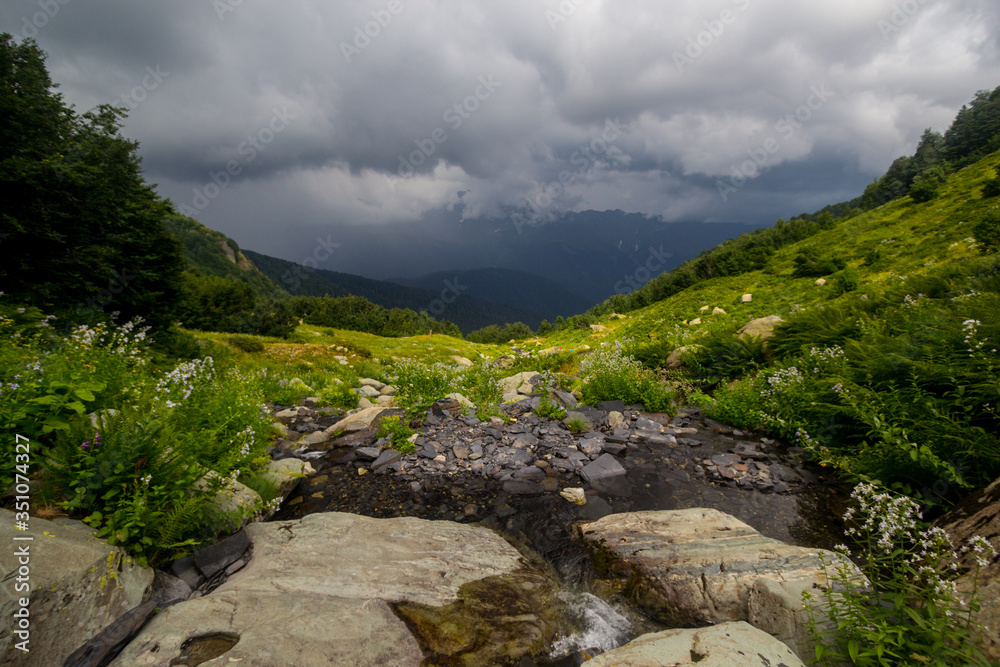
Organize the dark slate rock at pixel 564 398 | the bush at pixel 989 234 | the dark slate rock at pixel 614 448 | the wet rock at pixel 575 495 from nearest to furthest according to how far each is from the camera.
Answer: the wet rock at pixel 575 495 → the dark slate rock at pixel 614 448 → the bush at pixel 989 234 → the dark slate rock at pixel 564 398

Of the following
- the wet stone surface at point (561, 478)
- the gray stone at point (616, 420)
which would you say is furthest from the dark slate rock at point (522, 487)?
the gray stone at point (616, 420)

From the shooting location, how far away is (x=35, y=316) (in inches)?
284

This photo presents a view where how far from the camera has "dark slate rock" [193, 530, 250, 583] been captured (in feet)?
12.2

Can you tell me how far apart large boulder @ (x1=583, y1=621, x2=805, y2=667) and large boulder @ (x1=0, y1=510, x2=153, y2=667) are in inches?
147

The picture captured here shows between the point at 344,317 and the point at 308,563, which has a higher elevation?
the point at 344,317

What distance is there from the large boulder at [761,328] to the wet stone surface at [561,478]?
3.70 meters

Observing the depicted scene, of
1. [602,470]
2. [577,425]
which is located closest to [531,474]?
[602,470]

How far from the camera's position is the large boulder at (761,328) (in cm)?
1084

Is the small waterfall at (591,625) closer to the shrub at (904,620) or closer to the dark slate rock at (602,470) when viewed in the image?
the shrub at (904,620)

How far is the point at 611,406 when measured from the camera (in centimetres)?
1032

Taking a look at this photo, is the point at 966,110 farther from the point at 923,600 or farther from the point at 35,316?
the point at 35,316

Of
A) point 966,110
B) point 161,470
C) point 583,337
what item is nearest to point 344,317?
point 583,337

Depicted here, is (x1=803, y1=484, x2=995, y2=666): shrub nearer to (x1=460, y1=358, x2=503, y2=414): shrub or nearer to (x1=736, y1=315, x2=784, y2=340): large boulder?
(x1=460, y1=358, x2=503, y2=414): shrub

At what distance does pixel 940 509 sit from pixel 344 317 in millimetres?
93742
